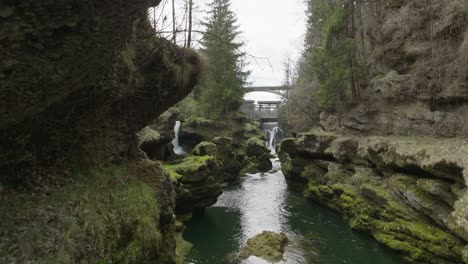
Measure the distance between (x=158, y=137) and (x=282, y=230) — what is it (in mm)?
8242

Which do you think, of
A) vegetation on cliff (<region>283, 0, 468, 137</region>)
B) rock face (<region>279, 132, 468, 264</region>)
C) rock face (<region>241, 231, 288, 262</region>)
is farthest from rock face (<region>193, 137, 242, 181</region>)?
rock face (<region>241, 231, 288, 262</region>)

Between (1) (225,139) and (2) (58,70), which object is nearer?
(2) (58,70)

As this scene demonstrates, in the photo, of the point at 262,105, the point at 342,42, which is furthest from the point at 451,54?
the point at 262,105

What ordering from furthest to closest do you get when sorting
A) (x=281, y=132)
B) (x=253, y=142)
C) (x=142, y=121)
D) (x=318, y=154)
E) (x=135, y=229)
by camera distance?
(x=281, y=132) < (x=253, y=142) < (x=318, y=154) < (x=142, y=121) < (x=135, y=229)

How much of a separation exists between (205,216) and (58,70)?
14414 mm

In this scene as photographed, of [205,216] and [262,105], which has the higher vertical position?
[262,105]

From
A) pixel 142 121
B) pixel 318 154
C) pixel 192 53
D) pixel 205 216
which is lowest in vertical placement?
pixel 205 216

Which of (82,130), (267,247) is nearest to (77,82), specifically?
(82,130)

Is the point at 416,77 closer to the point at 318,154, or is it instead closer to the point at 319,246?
the point at 318,154

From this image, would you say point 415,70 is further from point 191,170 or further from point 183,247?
point 183,247

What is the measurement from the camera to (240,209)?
18.8 metres

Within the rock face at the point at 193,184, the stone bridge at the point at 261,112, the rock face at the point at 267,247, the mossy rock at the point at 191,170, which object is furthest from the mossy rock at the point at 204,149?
the stone bridge at the point at 261,112

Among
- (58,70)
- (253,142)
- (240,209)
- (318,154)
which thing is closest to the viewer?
(58,70)

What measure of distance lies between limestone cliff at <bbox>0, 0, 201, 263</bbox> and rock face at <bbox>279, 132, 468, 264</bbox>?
27.9 feet
